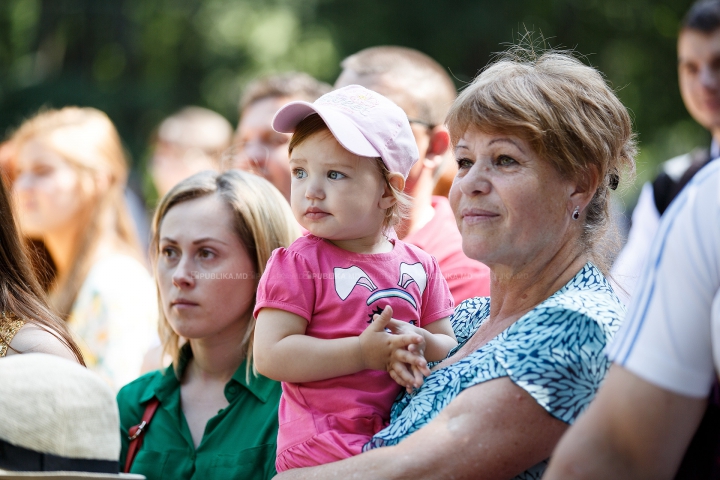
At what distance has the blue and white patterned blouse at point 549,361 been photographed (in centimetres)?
184

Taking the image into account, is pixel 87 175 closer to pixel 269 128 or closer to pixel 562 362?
pixel 269 128

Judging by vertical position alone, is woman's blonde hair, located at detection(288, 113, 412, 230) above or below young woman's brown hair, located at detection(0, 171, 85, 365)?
above

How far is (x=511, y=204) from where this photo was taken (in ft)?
6.88

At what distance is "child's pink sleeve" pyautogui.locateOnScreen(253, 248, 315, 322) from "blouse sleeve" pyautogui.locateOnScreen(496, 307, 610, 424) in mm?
564

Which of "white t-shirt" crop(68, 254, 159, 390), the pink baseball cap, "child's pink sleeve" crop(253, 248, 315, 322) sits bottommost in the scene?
"white t-shirt" crop(68, 254, 159, 390)

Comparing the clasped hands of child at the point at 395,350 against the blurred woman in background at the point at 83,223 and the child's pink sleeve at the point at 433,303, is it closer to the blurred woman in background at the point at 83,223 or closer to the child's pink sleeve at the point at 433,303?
the child's pink sleeve at the point at 433,303

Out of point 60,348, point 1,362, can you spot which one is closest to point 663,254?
point 1,362

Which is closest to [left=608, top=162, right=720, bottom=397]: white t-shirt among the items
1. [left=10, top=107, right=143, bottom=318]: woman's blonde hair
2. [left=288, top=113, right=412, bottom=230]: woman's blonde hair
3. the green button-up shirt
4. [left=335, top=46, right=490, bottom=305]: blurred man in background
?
[left=288, top=113, right=412, bottom=230]: woman's blonde hair

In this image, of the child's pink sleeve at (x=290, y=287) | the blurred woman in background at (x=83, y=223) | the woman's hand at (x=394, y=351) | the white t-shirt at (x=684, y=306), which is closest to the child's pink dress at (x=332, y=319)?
the child's pink sleeve at (x=290, y=287)

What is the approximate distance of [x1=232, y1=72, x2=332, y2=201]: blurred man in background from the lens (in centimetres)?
462

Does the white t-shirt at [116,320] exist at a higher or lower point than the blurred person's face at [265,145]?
lower

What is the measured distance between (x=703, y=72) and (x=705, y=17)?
253mm

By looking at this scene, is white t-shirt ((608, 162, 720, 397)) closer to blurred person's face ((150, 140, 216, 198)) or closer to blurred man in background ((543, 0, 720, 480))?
blurred man in background ((543, 0, 720, 480))

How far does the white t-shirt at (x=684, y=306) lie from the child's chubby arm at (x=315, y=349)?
2.59 ft
